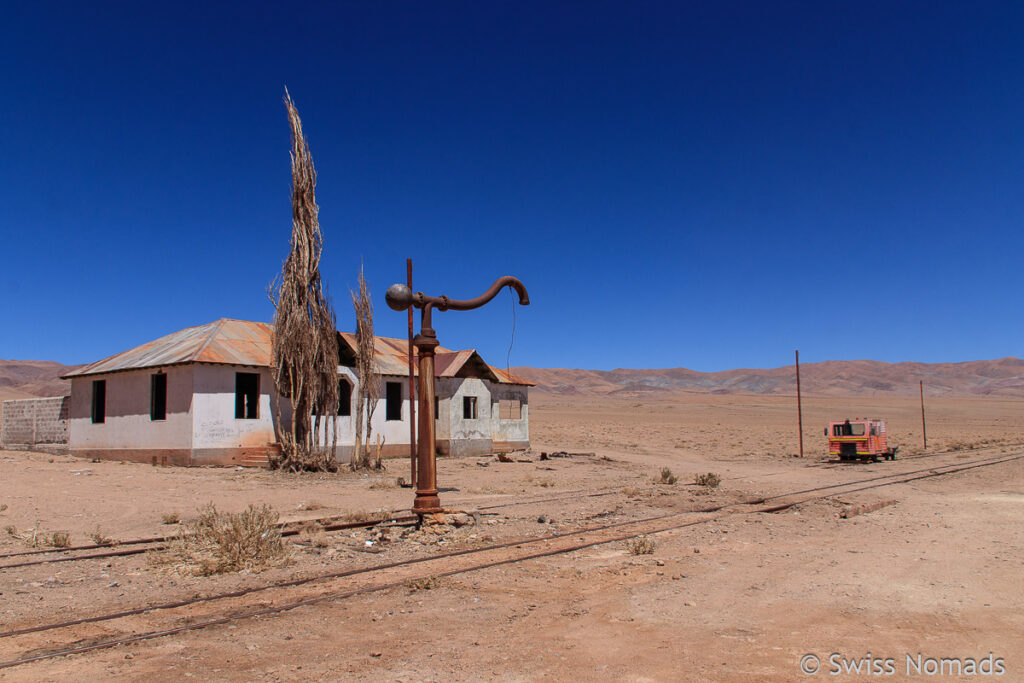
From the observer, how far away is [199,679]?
4.41 m

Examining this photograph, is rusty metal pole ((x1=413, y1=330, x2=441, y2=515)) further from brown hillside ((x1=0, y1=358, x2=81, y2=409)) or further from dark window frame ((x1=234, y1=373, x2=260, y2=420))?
brown hillside ((x1=0, y1=358, x2=81, y2=409))

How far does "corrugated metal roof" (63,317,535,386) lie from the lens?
20859 millimetres

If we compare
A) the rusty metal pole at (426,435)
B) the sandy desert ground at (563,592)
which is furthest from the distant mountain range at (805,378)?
the rusty metal pole at (426,435)

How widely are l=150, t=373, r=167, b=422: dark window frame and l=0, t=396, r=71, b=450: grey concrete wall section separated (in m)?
4.79

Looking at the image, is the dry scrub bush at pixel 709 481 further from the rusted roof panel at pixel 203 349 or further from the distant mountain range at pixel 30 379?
the distant mountain range at pixel 30 379

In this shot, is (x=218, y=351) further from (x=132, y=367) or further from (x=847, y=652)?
(x=847, y=652)

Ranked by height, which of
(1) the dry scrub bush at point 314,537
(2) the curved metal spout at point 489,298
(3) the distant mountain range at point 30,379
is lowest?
(1) the dry scrub bush at point 314,537

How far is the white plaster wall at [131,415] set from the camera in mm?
20266

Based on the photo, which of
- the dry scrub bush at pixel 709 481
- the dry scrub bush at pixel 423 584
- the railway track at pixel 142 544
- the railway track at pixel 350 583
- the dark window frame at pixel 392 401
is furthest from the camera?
the dark window frame at pixel 392 401

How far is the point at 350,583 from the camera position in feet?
22.7

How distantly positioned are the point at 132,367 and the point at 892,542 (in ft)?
66.9

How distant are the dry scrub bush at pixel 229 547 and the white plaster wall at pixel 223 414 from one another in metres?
12.5

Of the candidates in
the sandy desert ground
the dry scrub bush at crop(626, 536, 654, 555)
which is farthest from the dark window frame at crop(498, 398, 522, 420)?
the dry scrub bush at crop(626, 536, 654, 555)

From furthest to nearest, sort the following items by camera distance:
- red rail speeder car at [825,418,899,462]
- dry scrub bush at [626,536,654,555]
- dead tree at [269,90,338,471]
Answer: red rail speeder car at [825,418,899,462], dead tree at [269,90,338,471], dry scrub bush at [626,536,654,555]
